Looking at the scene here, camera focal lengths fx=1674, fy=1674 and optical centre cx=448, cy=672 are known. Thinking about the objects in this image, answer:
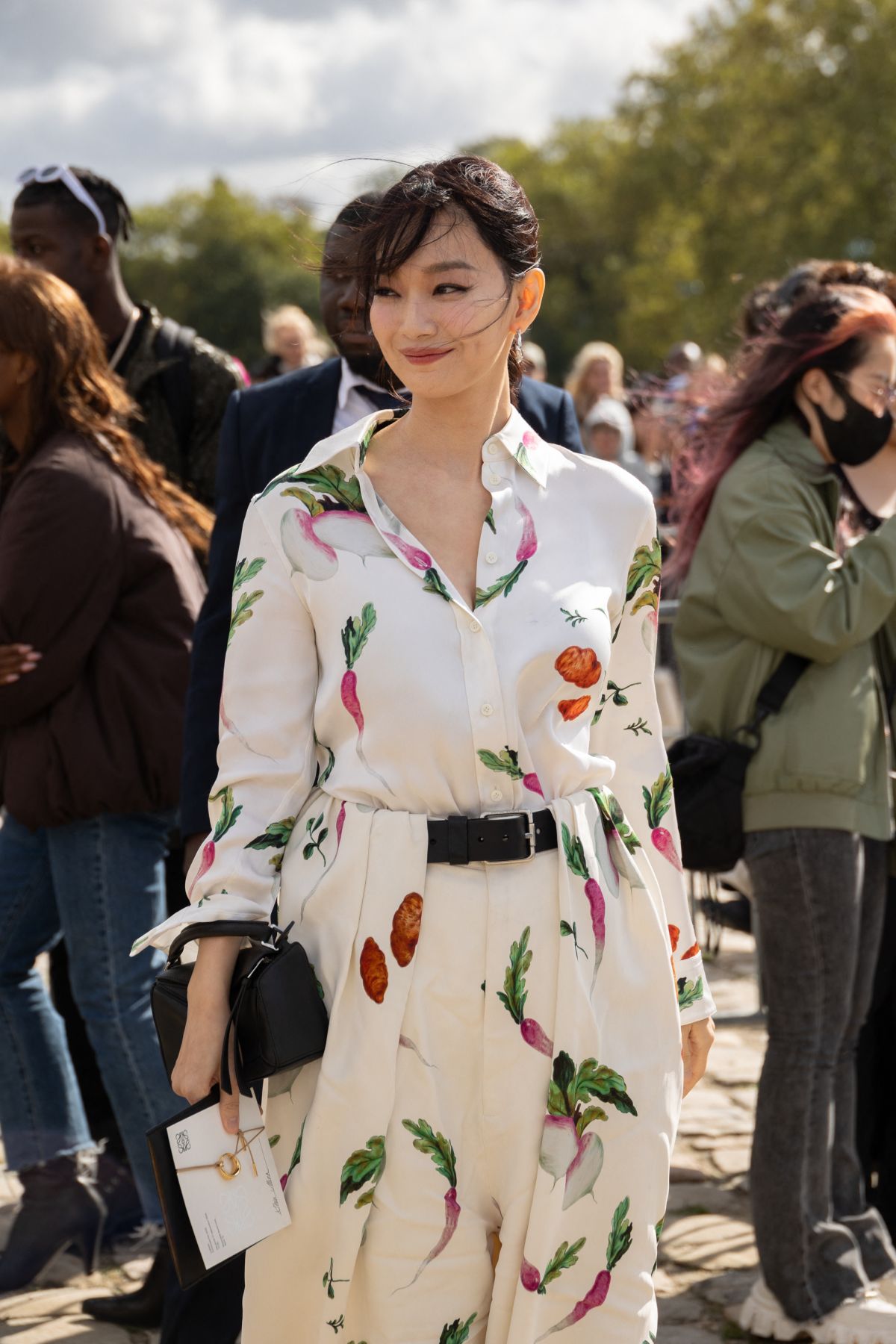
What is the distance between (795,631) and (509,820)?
1564 mm

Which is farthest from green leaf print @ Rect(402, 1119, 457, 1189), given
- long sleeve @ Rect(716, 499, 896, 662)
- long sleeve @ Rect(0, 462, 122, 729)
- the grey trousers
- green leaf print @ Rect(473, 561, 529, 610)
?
long sleeve @ Rect(0, 462, 122, 729)

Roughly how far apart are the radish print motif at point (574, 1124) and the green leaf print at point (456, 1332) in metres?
0.21

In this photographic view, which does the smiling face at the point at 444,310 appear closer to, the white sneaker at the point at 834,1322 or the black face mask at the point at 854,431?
the black face mask at the point at 854,431

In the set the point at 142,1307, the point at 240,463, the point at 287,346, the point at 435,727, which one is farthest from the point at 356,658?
the point at 287,346

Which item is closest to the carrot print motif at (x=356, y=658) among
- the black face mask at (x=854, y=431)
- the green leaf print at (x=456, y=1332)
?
the green leaf print at (x=456, y=1332)

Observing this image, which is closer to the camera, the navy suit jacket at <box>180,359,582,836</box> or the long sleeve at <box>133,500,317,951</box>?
the long sleeve at <box>133,500,317,951</box>

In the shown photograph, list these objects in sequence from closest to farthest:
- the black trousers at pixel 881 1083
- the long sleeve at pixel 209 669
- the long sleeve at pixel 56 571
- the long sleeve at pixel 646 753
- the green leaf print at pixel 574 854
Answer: the green leaf print at pixel 574 854, the long sleeve at pixel 646 753, the long sleeve at pixel 209 669, the long sleeve at pixel 56 571, the black trousers at pixel 881 1083

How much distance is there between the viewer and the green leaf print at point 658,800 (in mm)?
2523

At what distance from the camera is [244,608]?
237 cm

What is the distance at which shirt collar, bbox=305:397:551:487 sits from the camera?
7.87ft

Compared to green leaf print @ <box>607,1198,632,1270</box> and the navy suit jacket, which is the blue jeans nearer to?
the navy suit jacket

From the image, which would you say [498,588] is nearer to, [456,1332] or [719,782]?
[456,1332]

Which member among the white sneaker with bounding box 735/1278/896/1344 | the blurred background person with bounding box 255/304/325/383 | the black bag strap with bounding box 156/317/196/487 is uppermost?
the blurred background person with bounding box 255/304/325/383

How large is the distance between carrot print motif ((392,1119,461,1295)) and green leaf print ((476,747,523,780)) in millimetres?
478
